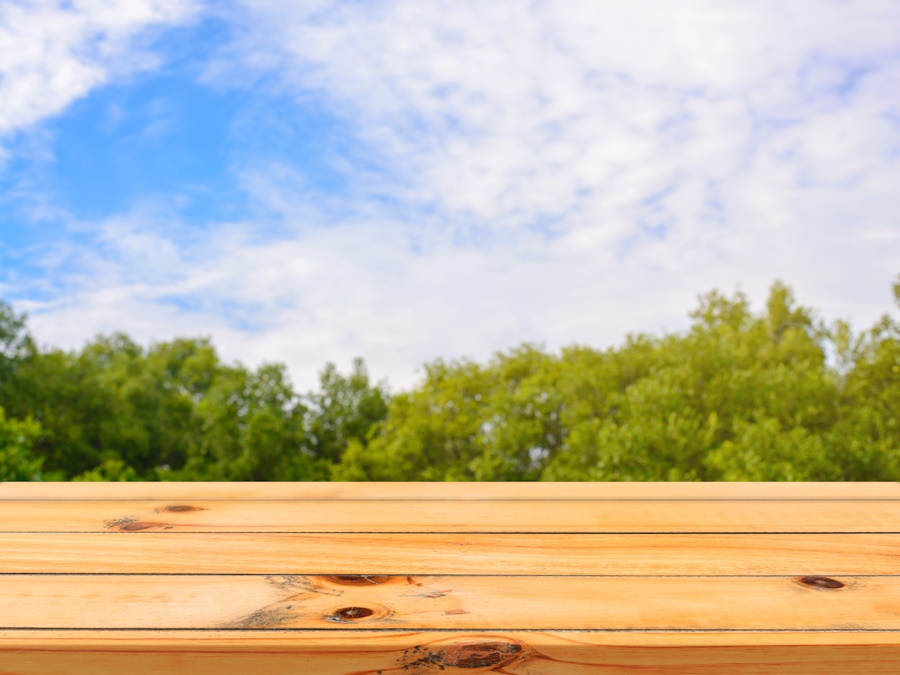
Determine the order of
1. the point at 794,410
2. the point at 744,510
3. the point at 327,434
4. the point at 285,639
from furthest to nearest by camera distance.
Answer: the point at 327,434 < the point at 794,410 < the point at 744,510 < the point at 285,639

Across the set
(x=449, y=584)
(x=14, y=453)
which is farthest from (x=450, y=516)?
(x=14, y=453)

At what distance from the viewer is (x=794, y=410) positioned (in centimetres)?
877

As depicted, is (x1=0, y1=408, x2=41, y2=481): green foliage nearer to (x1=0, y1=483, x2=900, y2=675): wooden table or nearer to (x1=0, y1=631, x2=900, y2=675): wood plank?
(x1=0, y1=483, x2=900, y2=675): wooden table

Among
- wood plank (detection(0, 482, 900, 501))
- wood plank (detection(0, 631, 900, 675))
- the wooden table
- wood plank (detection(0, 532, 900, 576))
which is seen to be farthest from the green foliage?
wood plank (detection(0, 631, 900, 675))

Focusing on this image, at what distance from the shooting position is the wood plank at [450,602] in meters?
0.99

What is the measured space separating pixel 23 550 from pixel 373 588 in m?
0.72

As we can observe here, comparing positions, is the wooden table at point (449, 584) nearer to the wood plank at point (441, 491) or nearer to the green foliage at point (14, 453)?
the wood plank at point (441, 491)

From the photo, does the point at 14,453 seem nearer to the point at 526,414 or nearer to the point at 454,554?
the point at 526,414

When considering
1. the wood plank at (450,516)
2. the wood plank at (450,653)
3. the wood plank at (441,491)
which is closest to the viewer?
the wood plank at (450,653)

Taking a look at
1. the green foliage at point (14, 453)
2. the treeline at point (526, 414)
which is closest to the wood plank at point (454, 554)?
the treeline at point (526, 414)

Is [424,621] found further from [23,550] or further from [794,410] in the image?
[794,410]

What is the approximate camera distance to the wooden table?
0.93 m

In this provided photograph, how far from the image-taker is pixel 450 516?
155 centimetres

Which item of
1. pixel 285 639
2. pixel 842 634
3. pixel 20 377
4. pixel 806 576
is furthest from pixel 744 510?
pixel 20 377
